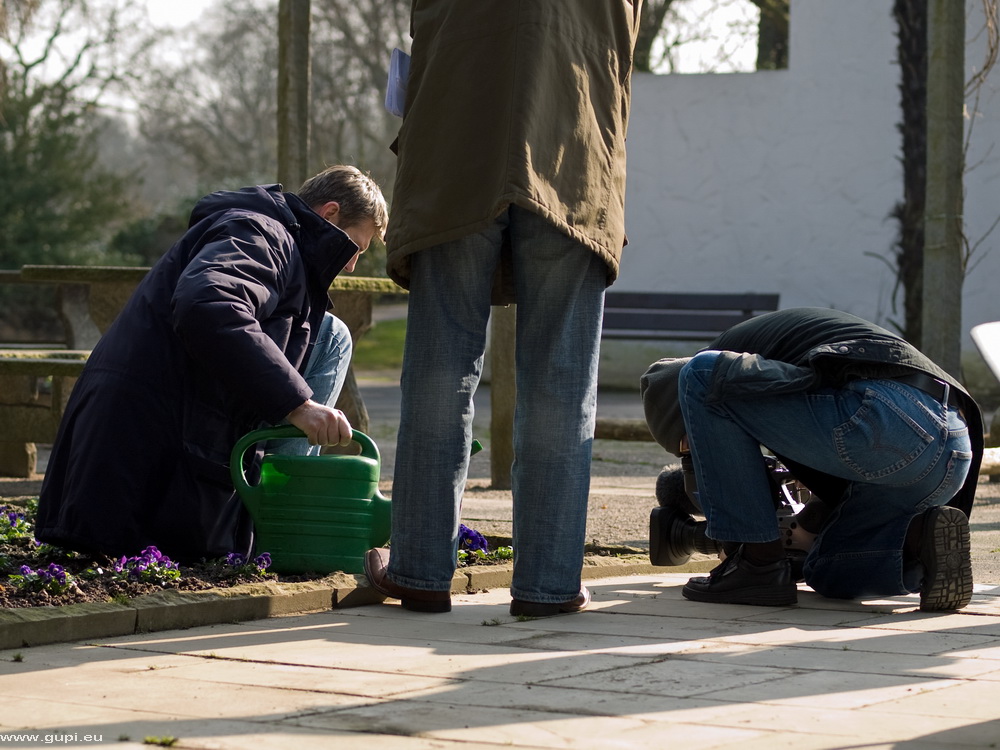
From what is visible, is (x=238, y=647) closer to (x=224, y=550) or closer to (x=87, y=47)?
(x=224, y=550)

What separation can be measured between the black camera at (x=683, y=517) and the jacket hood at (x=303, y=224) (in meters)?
1.11

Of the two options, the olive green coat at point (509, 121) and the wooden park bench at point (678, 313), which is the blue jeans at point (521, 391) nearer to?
the olive green coat at point (509, 121)

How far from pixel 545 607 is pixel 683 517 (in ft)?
2.72

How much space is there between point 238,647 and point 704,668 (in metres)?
0.94

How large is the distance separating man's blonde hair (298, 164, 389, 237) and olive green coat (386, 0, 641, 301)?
1.75 feet

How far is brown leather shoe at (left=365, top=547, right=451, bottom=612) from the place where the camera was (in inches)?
129

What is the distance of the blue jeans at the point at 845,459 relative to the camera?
3.27m

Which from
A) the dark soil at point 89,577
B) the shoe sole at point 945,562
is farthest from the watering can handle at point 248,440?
the shoe sole at point 945,562

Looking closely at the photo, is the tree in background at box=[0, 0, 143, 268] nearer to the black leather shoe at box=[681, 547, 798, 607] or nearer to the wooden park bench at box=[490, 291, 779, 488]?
the wooden park bench at box=[490, 291, 779, 488]

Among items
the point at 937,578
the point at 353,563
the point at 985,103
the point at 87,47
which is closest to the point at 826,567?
the point at 937,578

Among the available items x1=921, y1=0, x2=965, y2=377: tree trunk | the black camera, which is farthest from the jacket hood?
x1=921, y1=0, x2=965, y2=377: tree trunk

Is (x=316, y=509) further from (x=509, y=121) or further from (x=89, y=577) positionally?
(x=509, y=121)

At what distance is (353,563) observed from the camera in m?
3.55

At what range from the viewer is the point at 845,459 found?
3291 mm
